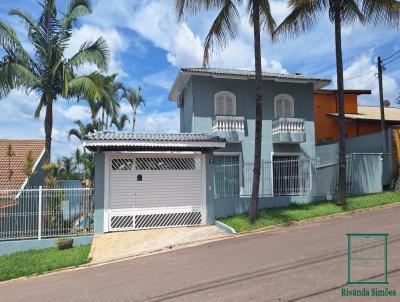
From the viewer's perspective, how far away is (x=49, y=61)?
1535 cm

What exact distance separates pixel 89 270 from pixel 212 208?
A: 5.50 meters

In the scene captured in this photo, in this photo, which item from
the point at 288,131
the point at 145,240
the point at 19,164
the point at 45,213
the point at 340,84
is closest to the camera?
the point at 145,240

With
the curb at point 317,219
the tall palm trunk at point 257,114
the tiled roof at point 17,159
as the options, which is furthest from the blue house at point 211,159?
the tiled roof at point 17,159

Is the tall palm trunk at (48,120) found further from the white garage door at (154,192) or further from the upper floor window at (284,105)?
the upper floor window at (284,105)

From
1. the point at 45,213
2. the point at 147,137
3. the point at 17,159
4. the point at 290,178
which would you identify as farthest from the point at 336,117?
the point at 45,213

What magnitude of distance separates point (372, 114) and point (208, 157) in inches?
650

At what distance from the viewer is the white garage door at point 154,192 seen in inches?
512

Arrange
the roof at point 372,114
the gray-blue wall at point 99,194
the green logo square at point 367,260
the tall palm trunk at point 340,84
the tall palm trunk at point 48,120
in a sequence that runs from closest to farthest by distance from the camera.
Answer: the green logo square at point 367,260 → the gray-blue wall at point 99,194 → the tall palm trunk at point 340,84 → the tall palm trunk at point 48,120 → the roof at point 372,114

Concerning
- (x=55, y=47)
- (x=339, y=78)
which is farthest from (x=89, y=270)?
(x=339, y=78)

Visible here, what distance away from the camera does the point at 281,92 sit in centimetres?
1906

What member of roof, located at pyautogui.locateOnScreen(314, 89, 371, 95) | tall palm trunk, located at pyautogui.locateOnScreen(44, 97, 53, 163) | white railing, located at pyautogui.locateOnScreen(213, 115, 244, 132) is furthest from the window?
roof, located at pyautogui.locateOnScreen(314, 89, 371, 95)

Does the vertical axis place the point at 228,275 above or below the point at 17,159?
below

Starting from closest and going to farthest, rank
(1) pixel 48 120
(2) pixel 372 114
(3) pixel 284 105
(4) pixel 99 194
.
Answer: (4) pixel 99 194 < (1) pixel 48 120 < (3) pixel 284 105 < (2) pixel 372 114

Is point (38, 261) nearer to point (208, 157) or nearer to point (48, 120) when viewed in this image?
point (208, 157)
